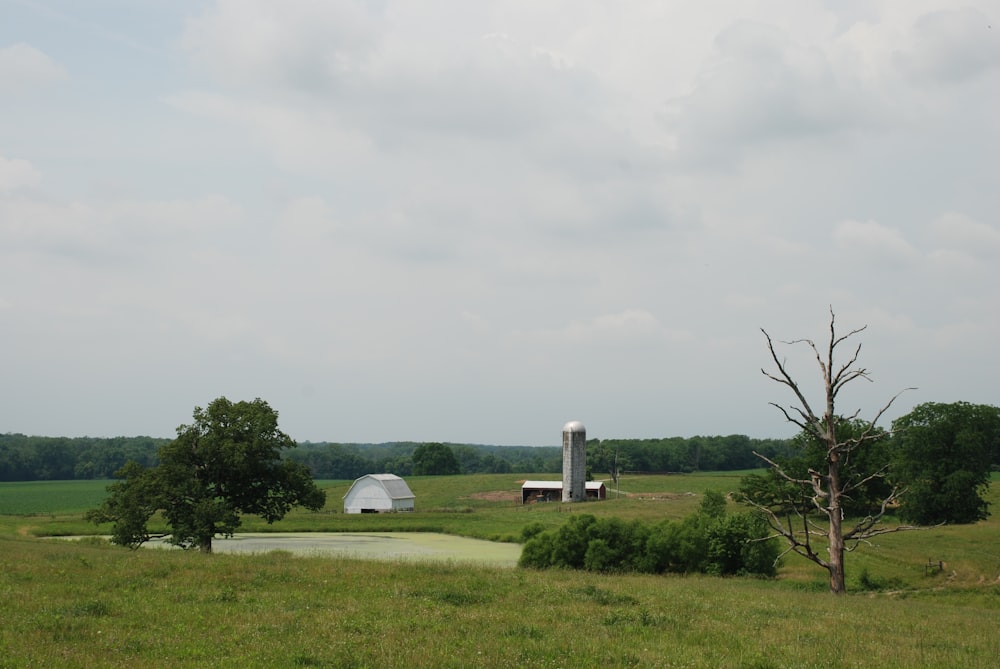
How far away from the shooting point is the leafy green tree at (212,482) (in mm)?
40969

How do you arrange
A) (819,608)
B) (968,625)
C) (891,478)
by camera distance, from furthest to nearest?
(891,478) → (819,608) → (968,625)

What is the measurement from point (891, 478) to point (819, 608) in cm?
5800

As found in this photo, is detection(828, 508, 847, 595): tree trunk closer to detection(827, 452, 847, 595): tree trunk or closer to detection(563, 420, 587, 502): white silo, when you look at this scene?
detection(827, 452, 847, 595): tree trunk

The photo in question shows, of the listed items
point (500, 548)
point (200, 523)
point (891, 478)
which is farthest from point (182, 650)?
point (891, 478)

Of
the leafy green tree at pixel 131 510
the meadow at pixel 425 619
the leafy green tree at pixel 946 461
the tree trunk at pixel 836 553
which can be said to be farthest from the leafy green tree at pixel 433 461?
the tree trunk at pixel 836 553

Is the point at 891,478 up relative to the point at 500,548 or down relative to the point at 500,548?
up

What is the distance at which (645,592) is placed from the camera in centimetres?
2544

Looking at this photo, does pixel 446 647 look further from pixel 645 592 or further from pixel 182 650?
pixel 645 592

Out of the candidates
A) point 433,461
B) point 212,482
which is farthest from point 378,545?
point 433,461

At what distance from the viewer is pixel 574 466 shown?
103 metres

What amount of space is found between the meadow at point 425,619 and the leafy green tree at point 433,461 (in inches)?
5768

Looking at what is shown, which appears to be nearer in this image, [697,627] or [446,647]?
[446,647]

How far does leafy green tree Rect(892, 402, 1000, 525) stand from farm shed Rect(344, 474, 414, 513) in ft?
177

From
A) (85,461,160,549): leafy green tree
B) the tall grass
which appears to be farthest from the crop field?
the tall grass
